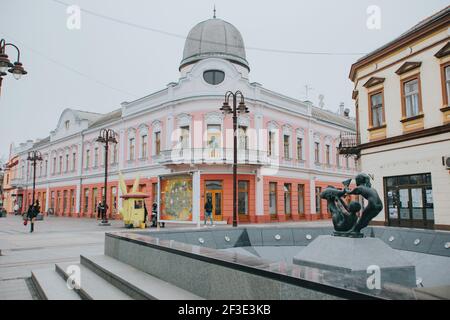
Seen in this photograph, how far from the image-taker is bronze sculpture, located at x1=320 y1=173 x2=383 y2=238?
253 inches

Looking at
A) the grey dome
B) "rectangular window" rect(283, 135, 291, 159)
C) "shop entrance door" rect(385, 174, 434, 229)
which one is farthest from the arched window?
"shop entrance door" rect(385, 174, 434, 229)

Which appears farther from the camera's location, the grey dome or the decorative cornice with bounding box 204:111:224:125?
the grey dome

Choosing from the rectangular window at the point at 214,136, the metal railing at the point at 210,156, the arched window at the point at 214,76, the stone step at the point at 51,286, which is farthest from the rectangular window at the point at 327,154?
the stone step at the point at 51,286

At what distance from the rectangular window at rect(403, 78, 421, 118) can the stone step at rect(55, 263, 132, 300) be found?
15.0 meters

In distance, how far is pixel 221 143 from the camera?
25219mm

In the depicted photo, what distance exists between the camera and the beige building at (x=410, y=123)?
48.5 ft

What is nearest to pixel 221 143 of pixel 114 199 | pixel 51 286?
pixel 114 199

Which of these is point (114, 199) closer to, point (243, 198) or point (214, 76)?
point (243, 198)

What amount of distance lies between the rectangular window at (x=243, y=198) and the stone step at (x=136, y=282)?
1813 cm

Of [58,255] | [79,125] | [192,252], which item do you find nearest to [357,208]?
[192,252]

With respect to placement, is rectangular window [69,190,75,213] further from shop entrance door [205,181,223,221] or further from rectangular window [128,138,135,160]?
shop entrance door [205,181,223,221]

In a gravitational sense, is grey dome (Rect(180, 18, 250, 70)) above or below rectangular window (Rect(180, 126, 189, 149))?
above

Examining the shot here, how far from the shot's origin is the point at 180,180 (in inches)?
638

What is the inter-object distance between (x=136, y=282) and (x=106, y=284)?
1135 mm
